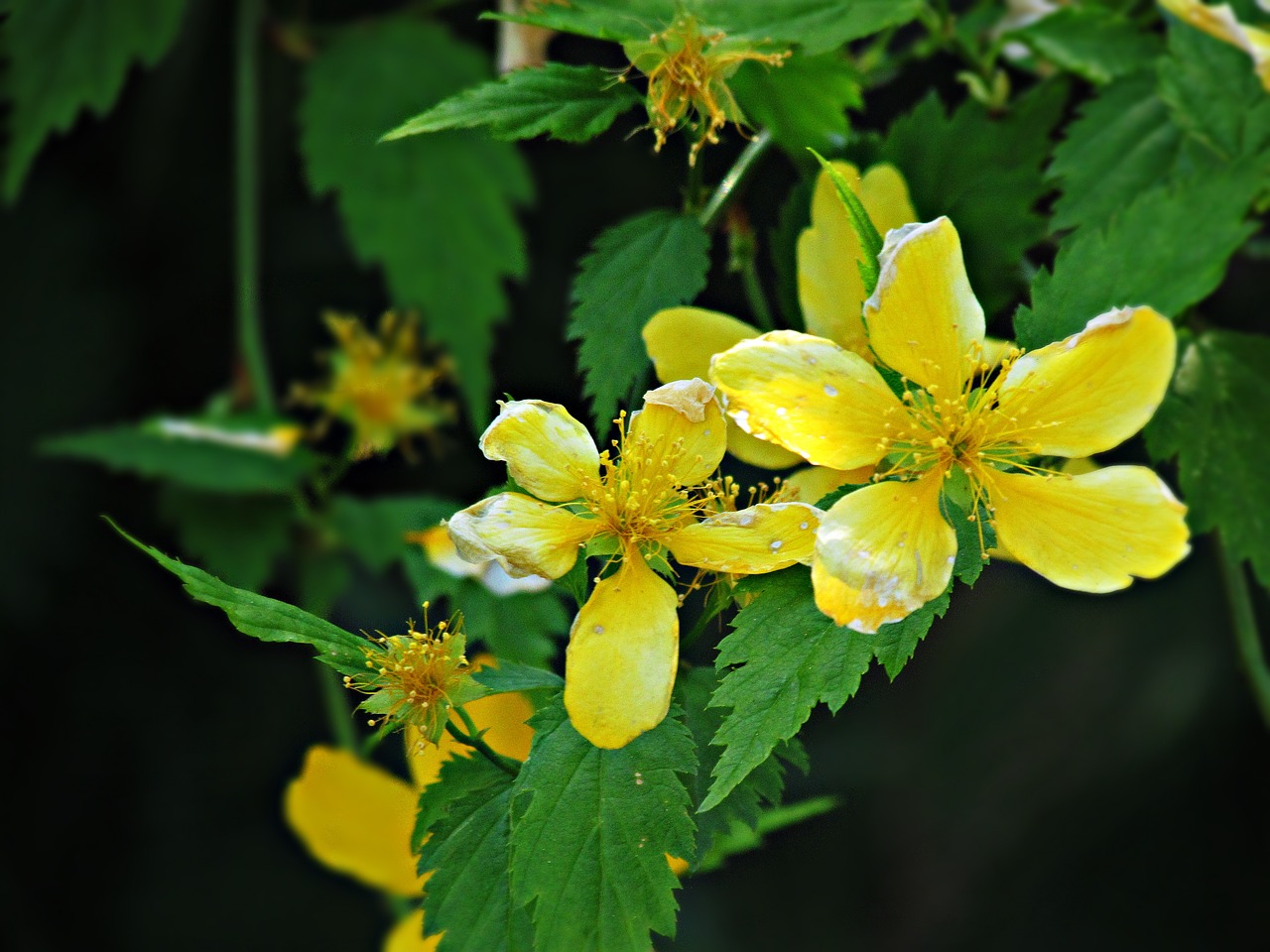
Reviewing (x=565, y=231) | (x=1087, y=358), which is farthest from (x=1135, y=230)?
(x=565, y=231)

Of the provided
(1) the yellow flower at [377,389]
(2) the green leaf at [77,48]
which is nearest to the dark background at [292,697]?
(1) the yellow flower at [377,389]

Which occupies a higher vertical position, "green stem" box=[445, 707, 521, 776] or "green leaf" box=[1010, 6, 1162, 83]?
"green leaf" box=[1010, 6, 1162, 83]

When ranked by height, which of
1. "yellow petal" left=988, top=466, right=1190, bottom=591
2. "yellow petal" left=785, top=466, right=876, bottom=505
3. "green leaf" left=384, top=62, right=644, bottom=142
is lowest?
"yellow petal" left=785, top=466, right=876, bottom=505

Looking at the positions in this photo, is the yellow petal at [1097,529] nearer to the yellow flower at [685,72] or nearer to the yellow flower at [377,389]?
the yellow flower at [685,72]

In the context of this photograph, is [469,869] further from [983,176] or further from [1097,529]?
[983,176]

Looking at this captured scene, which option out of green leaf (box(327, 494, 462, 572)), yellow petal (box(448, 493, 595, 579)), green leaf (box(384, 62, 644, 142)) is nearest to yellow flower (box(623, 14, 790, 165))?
green leaf (box(384, 62, 644, 142))

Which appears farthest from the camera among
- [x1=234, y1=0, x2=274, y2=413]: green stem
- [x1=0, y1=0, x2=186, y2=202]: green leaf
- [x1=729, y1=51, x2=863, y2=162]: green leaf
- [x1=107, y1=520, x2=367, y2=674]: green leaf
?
[x1=234, y1=0, x2=274, y2=413]: green stem

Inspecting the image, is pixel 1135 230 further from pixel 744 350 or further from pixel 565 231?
pixel 565 231

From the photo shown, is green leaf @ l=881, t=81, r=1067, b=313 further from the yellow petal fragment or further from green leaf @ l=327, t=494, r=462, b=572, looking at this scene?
green leaf @ l=327, t=494, r=462, b=572
